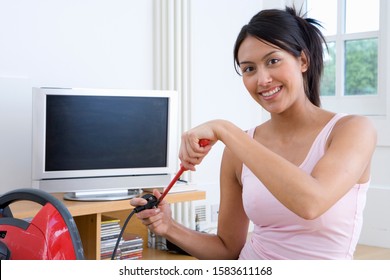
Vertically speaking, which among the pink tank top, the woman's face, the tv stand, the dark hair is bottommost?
the tv stand

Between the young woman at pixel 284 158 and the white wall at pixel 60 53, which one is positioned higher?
the white wall at pixel 60 53

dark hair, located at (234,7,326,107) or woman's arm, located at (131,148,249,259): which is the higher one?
dark hair, located at (234,7,326,107)

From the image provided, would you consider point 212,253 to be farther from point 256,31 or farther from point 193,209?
point 193,209

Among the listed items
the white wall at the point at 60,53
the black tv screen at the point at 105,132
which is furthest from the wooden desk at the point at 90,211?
the white wall at the point at 60,53

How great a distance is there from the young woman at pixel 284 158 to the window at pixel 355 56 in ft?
7.40

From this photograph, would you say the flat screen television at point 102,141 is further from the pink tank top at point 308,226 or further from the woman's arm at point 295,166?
the woman's arm at point 295,166

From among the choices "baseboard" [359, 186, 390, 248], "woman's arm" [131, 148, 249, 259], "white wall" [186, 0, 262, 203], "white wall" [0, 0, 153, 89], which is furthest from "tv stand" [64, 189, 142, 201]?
"baseboard" [359, 186, 390, 248]

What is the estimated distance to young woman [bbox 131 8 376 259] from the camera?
1.15 metres

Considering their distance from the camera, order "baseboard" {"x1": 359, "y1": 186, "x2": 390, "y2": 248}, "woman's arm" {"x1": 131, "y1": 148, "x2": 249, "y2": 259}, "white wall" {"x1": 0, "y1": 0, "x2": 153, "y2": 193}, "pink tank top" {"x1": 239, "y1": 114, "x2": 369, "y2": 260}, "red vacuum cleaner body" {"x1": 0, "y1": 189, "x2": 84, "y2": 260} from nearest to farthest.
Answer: "red vacuum cleaner body" {"x1": 0, "y1": 189, "x2": 84, "y2": 260}
"pink tank top" {"x1": 239, "y1": 114, "x2": 369, "y2": 260}
"woman's arm" {"x1": 131, "y1": 148, "x2": 249, "y2": 259}
"white wall" {"x1": 0, "y1": 0, "x2": 153, "y2": 193}
"baseboard" {"x1": 359, "y1": 186, "x2": 390, "y2": 248}

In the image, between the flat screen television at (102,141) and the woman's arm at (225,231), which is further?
the flat screen television at (102,141)

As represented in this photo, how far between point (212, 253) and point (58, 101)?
132 centimetres

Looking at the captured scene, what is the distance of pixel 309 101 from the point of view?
4.99 ft

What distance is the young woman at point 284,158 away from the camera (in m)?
1.15

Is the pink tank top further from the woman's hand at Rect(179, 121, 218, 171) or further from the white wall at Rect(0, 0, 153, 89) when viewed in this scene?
the white wall at Rect(0, 0, 153, 89)
